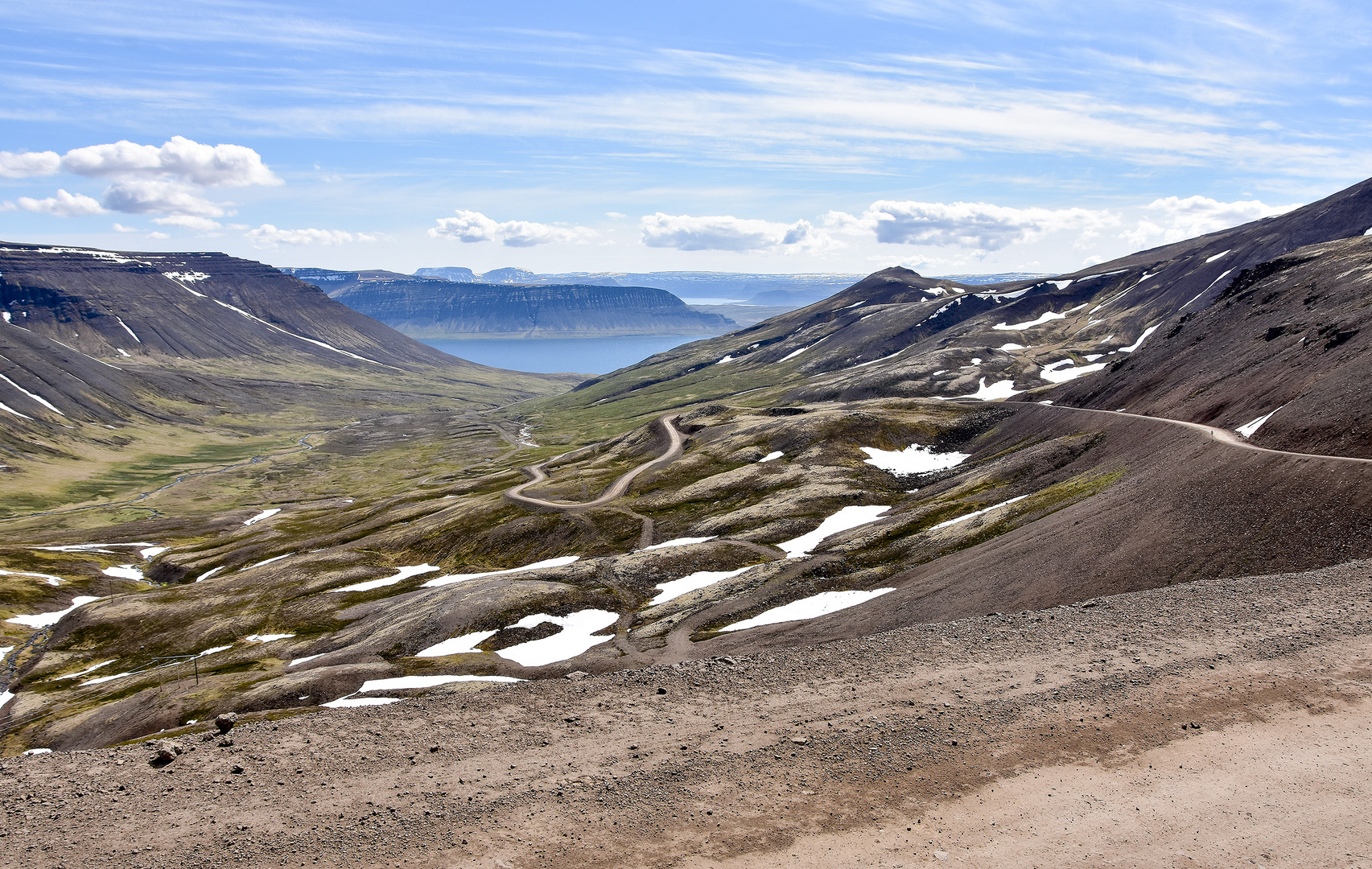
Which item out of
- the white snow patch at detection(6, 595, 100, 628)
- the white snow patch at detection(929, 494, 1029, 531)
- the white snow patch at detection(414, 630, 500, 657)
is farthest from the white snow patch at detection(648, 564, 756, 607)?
the white snow patch at detection(6, 595, 100, 628)

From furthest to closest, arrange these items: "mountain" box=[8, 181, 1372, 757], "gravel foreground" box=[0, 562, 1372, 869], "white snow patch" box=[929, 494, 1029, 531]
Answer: "white snow patch" box=[929, 494, 1029, 531]
"mountain" box=[8, 181, 1372, 757]
"gravel foreground" box=[0, 562, 1372, 869]

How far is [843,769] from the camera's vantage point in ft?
86.8

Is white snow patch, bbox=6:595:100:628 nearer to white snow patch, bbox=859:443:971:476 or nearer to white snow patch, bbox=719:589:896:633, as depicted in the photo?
white snow patch, bbox=719:589:896:633

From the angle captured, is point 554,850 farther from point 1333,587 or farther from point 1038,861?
point 1333,587

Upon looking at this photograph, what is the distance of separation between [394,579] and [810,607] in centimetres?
6160

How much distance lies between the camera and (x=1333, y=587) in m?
33.5

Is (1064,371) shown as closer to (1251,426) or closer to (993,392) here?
(993,392)

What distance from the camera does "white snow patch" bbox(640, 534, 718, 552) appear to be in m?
83.9

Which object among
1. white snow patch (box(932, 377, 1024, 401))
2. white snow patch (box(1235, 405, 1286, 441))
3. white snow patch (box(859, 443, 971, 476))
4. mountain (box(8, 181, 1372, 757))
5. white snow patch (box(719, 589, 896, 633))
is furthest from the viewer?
white snow patch (box(932, 377, 1024, 401))

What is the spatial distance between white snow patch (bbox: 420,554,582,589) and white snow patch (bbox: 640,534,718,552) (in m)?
9.77

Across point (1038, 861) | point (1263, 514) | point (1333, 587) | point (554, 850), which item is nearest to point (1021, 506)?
point (1263, 514)

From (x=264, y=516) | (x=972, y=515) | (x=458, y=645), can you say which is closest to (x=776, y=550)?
(x=972, y=515)

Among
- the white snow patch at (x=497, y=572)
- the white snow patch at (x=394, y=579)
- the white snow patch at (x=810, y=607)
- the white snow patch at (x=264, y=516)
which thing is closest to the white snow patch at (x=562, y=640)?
the white snow patch at (x=810, y=607)

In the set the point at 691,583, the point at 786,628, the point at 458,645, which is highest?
the point at 786,628
